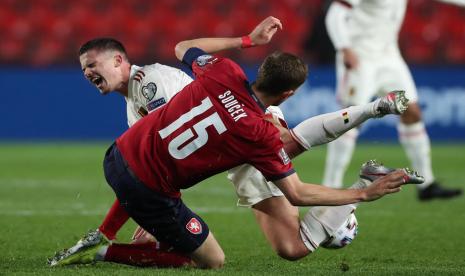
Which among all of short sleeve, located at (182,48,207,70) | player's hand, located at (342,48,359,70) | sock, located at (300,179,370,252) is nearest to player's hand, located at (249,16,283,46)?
short sleeve, located at (182,48,207,70)

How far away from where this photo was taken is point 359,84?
27.5ft

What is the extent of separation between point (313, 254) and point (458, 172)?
500cm

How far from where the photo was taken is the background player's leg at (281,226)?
5301 millimetres

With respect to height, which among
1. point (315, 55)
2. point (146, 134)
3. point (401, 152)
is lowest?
point (401, 152)

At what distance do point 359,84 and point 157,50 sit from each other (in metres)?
7.00

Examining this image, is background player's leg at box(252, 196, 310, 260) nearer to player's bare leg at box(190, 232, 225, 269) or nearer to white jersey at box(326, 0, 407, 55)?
player's bare leg at box(190, 232, 225, 269)

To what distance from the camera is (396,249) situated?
584 centimetres

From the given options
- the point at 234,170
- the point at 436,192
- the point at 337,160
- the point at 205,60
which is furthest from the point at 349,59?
the point at 205,60

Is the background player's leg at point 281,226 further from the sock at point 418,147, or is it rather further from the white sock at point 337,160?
the sock at point 418,147

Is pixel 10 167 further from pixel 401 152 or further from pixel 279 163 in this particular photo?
pixel 279 163

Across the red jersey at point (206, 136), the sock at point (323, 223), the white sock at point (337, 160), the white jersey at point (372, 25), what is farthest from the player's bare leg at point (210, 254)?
the white jersey at point (372, 25)

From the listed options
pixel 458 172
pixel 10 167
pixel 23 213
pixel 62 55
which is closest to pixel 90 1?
pixel 62 55

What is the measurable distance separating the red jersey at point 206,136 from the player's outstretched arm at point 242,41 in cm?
40

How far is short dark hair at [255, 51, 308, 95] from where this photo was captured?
459cm
